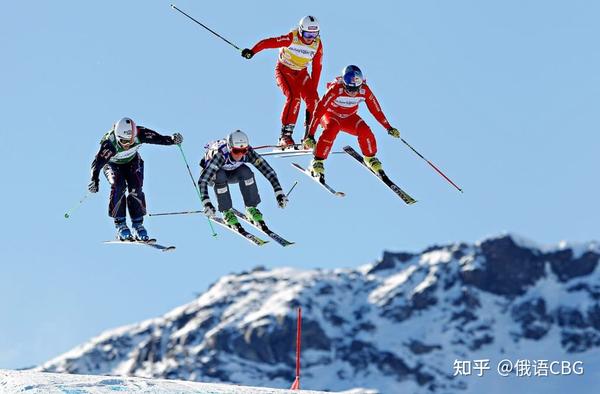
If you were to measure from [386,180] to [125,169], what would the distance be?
5.77 m

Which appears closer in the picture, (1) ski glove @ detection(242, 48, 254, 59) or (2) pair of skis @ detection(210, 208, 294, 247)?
(2) pair of skis @ detection(210, 208, 294, 247)

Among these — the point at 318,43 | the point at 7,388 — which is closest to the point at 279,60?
the point at 318,43

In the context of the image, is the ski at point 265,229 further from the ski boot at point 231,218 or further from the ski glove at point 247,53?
the ski glove at point 247,53

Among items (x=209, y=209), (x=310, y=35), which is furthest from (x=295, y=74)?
(x=209, y=209)

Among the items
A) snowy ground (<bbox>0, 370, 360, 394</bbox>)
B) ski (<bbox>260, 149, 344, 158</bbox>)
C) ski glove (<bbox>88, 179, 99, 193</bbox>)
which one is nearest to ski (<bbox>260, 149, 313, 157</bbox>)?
ski (<bbox>260, 149, 344, 158</bbox>)

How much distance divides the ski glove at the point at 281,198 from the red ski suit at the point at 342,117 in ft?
8.21

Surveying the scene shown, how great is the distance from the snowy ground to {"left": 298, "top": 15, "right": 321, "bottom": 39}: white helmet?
33.9 ft

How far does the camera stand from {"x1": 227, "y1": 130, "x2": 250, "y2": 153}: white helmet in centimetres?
2491

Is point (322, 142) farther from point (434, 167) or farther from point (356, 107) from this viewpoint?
point (434, 167)

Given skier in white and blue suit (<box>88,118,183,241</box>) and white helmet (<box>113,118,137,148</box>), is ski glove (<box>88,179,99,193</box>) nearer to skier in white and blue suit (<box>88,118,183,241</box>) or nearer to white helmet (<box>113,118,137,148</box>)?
skier in white and blue suit (<box>88,118,183,241</box>)

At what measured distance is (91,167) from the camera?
2558 centimetres

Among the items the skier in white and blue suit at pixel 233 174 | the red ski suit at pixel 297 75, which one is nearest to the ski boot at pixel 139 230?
the skier in white and blue suit at pixel 233 174

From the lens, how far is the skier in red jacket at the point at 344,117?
88.5 ft

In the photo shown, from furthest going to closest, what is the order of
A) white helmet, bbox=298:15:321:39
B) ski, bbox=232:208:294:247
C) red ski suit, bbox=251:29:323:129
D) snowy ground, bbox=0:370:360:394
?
red ski suit, bbox=251:29:323:129, white helmet, bbox=298:15:321:39, ski, bbox=232:208:294:247, snowy ground, bbox=0:370:360:394
